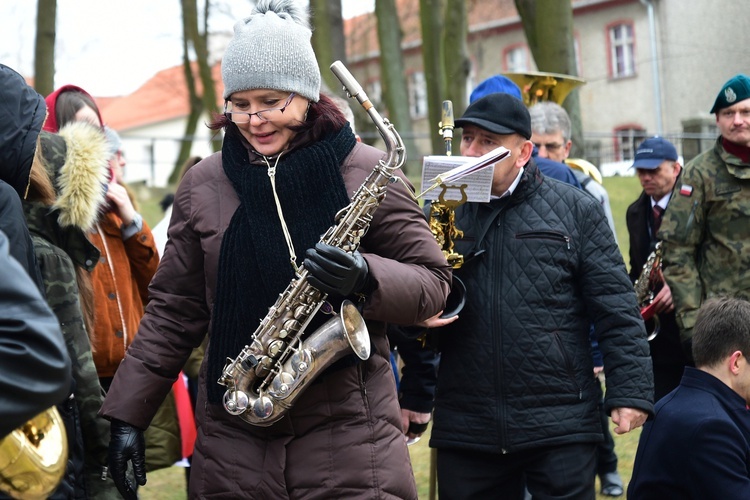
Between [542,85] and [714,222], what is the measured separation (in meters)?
2.63

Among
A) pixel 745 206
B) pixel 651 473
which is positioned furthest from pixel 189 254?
pixel 745 206

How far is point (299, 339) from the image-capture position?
3.39 m

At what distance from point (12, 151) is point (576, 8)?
34769 mm

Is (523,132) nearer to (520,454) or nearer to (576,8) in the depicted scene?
(520,454)

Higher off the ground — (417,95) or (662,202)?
(417,95)

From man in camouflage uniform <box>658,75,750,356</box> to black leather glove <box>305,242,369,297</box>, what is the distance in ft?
9.63

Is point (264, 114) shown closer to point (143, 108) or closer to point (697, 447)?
point (697, 447)

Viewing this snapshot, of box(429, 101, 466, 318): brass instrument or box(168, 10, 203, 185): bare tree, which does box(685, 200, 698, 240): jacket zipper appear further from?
box(168, 10, 203, 185): bare tree

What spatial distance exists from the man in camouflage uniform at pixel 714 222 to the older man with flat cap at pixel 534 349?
1361 mm

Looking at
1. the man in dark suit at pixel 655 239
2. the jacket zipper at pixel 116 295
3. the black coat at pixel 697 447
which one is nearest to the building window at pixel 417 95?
the man in dark suit at pixel 655 239

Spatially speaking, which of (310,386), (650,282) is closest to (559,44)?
(650,282)

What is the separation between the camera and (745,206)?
5.66 meters

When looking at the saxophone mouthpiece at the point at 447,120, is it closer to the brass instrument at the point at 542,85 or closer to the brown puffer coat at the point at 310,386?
the brown puffer coat at the point at 310,386

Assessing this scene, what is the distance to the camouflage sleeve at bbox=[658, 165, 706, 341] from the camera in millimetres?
5715
